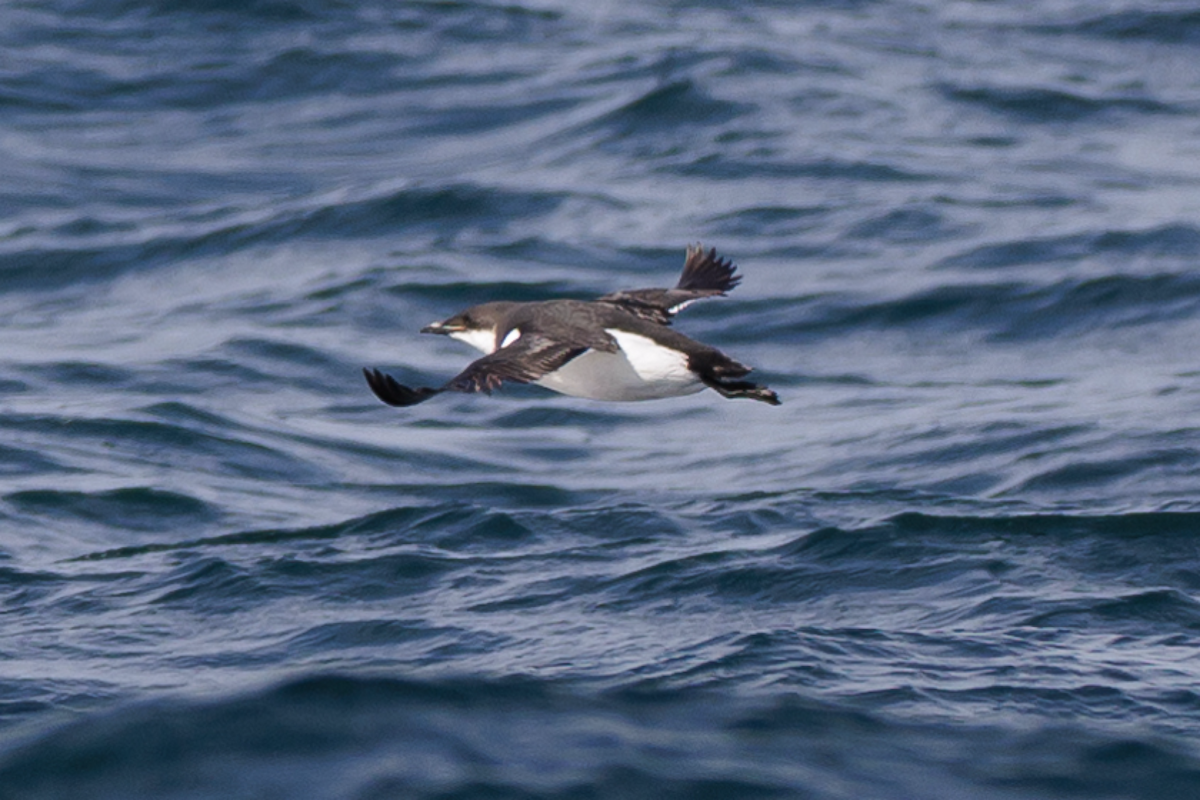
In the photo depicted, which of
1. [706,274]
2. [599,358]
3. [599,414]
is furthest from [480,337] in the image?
[599,414]

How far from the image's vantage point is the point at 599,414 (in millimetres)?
13133

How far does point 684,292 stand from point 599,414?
13.0ft

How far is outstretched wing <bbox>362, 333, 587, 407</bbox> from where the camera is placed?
21.7ft

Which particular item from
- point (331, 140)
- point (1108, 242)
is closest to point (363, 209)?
point (331, 140)

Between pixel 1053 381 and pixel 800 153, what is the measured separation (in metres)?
5.66

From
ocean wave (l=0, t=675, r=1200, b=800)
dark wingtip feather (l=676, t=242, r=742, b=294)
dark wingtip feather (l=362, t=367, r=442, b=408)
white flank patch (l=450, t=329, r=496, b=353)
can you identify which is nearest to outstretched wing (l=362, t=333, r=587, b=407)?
dark wingtip feather (l=362, t=367, r=442, b=408)

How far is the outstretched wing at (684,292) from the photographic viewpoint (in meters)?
8.71

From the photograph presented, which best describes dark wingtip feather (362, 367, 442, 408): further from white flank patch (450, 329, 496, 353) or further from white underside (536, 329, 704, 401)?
white flank patch (450, 329, 496, 353)

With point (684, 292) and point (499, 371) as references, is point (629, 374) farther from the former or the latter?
point (684, 292)

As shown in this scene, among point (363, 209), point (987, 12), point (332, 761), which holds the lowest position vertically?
point (332, 761)

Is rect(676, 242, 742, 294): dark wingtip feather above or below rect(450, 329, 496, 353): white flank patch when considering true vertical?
above

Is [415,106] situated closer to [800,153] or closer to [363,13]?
[363,13]

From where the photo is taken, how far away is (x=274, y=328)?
14352mm

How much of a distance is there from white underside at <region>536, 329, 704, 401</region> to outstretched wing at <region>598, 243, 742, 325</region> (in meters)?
0.77
